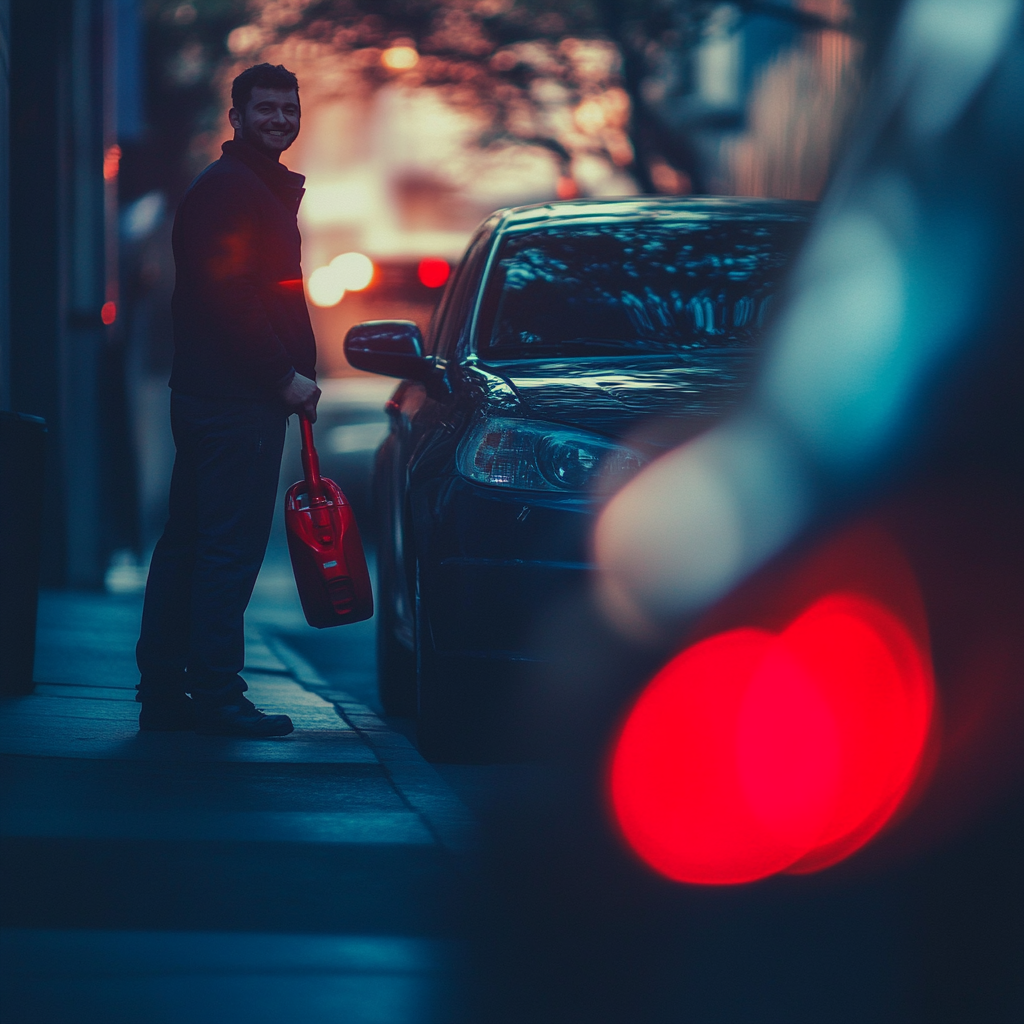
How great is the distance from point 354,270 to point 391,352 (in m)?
19.8

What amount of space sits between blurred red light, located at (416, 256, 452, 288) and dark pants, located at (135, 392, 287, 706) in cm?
1639

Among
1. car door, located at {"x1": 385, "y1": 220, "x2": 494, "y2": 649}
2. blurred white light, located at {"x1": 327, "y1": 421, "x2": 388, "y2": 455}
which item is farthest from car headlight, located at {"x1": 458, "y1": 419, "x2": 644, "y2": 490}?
blurred white light, located at {"x1": 327, "y1": 421, "x2": 388, "y2": 455}

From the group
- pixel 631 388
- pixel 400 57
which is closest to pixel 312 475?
pixel 631 388

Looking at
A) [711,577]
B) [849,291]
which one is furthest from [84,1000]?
[849,291]

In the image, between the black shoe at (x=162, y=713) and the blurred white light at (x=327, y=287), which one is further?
the blurred white light at (x=327, y=287)

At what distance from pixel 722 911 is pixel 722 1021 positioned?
0.64 m

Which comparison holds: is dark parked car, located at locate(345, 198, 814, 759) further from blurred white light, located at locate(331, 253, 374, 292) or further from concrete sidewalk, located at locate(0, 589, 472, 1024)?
blurred white light, located at locate(331, 253, 374, 292)

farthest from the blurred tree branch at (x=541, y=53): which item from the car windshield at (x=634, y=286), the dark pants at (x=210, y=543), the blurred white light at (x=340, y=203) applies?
the blurred white light at (x=340, y=203)

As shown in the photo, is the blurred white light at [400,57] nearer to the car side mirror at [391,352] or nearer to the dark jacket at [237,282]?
the car side mirror at [391,352]

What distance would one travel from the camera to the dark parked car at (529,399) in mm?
4973

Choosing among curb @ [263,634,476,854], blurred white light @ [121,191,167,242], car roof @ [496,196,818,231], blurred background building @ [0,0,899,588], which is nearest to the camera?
curb @ [263,634,476,854]

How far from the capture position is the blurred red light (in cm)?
2214

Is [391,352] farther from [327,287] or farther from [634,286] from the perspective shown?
[327,287]

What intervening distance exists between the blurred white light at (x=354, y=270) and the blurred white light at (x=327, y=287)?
56 mm
